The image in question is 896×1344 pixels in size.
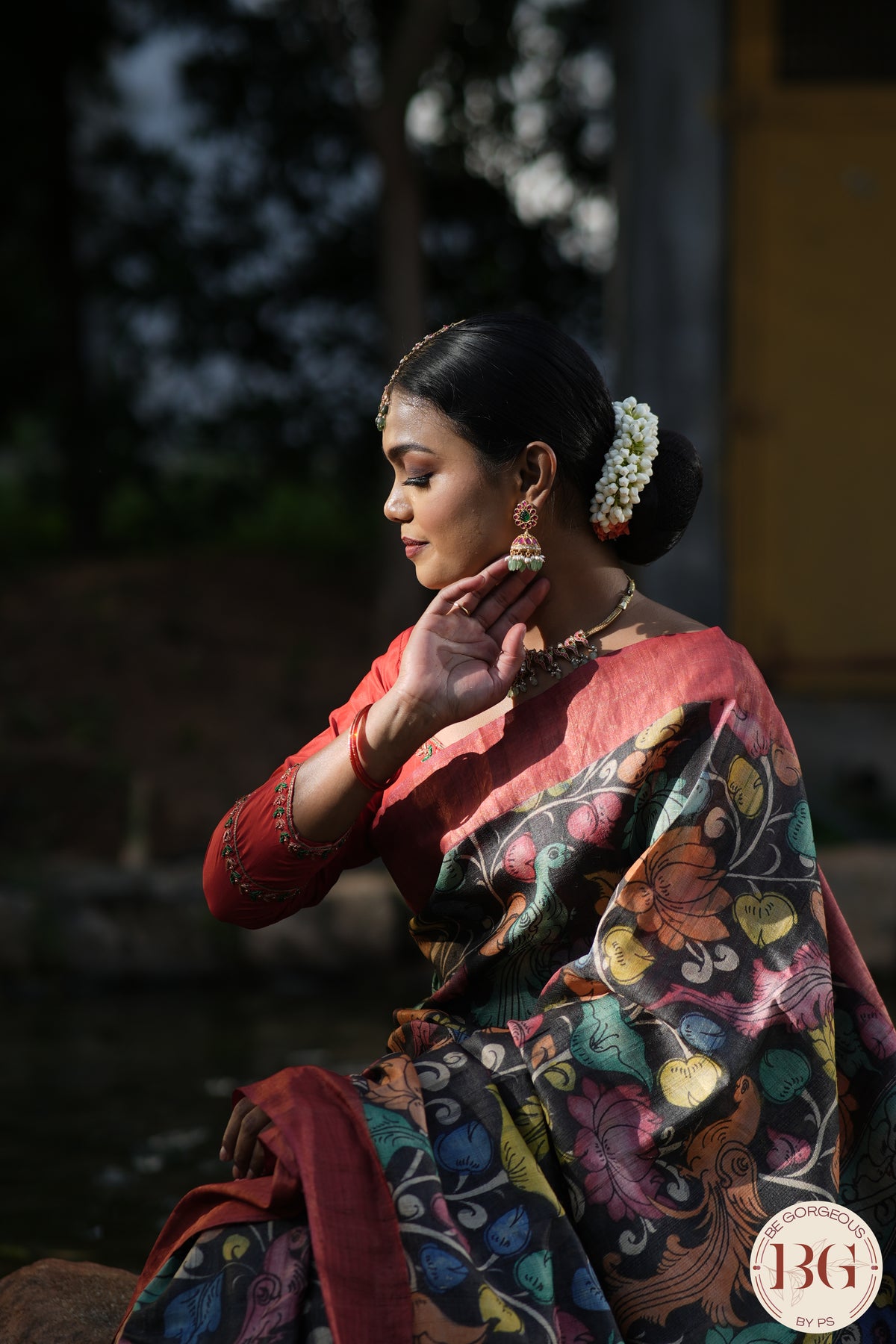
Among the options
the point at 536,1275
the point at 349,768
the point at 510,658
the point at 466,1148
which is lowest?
the point at 536,1275

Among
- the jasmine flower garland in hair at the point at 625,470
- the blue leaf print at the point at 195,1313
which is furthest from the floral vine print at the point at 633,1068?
the jasmine flower garland in hair at the point at 625,470

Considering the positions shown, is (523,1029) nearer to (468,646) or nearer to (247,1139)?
(247,1139)

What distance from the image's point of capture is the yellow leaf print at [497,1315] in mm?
1786

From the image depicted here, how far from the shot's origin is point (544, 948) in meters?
2.12

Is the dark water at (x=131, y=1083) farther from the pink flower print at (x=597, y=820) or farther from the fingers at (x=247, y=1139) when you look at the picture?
the pink flower print at (x=597, y=820)

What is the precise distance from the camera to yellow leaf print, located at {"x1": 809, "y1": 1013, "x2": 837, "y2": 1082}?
2.01 meters

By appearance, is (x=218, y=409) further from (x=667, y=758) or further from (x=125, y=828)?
(x=667, y=758)

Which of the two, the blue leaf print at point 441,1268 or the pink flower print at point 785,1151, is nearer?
the blue leaf print at point 441,1268

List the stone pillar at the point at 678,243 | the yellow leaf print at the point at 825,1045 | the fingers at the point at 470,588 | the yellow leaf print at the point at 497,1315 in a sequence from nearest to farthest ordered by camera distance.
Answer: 1. the yellow leaf print at the point at 497,1315
2. the yellow leaf print at the point at 825,1045
3. the fingers at the point at 470,588
4. the stone pillar at the point at 678,243

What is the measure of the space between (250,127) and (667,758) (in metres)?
7.99

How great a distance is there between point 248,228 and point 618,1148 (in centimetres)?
805

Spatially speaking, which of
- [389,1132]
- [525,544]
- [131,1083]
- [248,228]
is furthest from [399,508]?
[248,228]

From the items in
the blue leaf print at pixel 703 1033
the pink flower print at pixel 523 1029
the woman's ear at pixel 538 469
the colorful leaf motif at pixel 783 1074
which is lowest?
the colorful leaf motif at pixel 783 1074

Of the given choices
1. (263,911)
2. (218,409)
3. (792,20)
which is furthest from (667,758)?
(218,409)
